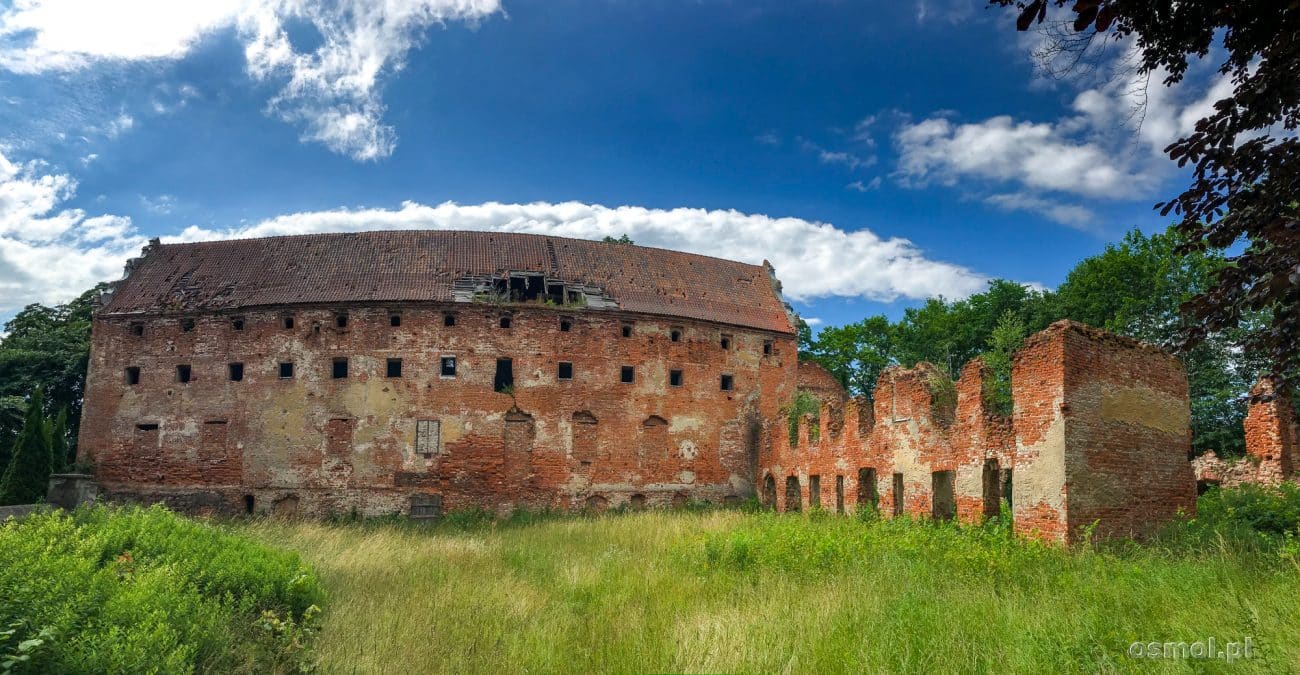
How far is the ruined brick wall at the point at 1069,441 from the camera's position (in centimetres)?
1186

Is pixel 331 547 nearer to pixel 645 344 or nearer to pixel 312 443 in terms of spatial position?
pixel 312 443

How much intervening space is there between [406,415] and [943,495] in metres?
18.1

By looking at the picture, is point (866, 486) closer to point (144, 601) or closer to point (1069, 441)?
point (1069, 441)

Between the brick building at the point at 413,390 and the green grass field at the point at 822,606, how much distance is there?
12.1 m

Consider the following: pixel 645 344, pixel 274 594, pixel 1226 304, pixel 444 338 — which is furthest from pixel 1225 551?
pixel 444 338

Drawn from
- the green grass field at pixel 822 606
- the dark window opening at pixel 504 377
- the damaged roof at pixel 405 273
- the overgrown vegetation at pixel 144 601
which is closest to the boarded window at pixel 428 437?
the dark window opening at pixel 504 377

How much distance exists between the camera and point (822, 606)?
8.91 meters

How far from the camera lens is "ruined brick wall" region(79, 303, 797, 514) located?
2659 cm

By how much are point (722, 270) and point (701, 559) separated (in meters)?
21.2

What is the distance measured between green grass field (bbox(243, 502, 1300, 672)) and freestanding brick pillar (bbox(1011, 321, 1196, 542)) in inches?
28.9

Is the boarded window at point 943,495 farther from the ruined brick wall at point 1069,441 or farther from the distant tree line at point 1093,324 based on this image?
the distant tree line at point 1093,324

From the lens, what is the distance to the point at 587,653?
323 inches

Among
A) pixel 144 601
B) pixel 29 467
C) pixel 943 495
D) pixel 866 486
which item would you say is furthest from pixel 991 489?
pixel 29 467

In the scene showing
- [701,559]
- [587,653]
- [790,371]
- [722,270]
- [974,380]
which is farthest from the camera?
[722,270]
